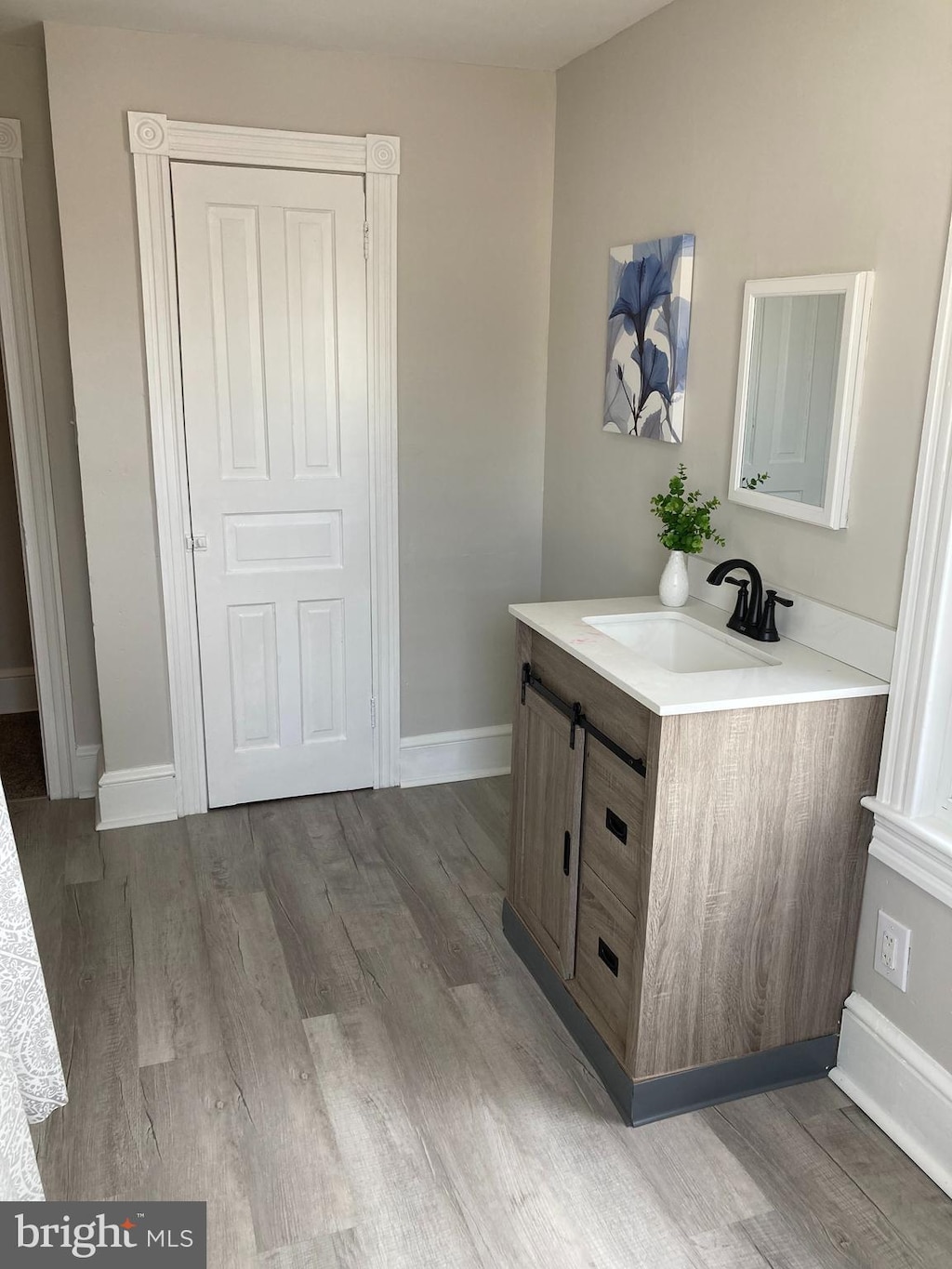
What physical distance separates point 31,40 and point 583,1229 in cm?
337

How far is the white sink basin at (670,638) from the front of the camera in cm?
242

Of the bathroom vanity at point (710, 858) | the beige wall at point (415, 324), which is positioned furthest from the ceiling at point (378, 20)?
the bathroom vanity at point (710, 858)

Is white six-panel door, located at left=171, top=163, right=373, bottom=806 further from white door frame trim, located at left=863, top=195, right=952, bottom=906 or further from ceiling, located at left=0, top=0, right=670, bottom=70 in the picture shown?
white door frame trim, located at left=863, top=195, right=952, bottom=906

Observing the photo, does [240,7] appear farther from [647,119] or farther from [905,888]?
[905,888]

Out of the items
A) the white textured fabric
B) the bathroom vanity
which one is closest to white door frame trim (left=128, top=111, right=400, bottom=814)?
the bathroom vanity

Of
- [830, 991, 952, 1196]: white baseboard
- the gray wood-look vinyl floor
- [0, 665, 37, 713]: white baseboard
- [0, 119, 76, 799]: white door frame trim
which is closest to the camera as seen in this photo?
the gray wood-look vinyl floor

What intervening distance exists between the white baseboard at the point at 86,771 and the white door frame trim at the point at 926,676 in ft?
8.58

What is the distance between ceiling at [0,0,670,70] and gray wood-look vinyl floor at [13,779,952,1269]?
94.6 inches

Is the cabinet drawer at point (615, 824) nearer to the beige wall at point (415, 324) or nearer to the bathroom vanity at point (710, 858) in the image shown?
the bathroom vanity at point (710, 858)

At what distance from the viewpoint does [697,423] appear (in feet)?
8.60

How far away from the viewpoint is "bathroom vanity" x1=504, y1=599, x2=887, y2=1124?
1979mm

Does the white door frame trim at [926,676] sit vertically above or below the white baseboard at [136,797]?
above

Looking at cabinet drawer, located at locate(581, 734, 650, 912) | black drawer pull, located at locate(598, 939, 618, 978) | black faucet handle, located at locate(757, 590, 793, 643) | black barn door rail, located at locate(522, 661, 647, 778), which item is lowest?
black drawer pull, located at locate(598, 939, 618, 978)

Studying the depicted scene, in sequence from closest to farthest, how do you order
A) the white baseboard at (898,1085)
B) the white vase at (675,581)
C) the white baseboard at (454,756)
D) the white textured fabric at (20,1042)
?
the white textured fabric at (20,1042) < the white baseboard at (898,1085) < the white vase at (675,581) < the white baseboard at (454,756)
